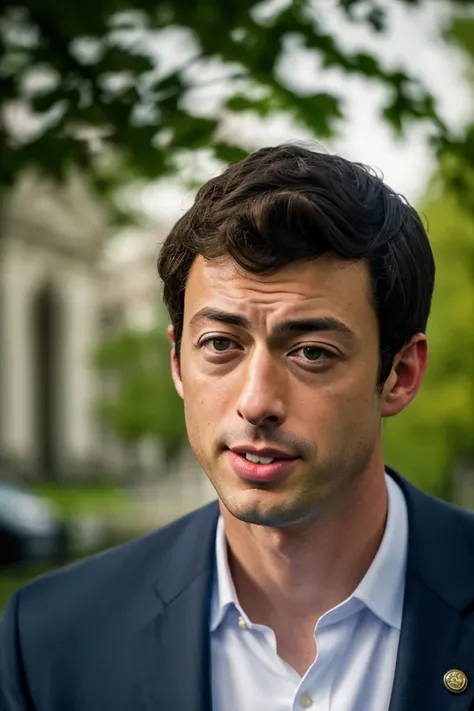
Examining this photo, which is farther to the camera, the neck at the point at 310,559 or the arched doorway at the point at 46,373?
the arched doorway at the point at 46,373

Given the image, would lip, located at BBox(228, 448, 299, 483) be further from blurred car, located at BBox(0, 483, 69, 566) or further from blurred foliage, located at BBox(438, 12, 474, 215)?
blurred car, located at BBox(0, 483, 69, 566)

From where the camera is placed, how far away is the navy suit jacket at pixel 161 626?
2936 mm

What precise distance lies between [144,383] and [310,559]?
36545 mm

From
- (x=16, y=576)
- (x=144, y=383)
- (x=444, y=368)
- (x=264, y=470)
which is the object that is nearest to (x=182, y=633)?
(x=264, y=470)

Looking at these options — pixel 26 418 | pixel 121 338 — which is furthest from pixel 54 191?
pixel 26 418

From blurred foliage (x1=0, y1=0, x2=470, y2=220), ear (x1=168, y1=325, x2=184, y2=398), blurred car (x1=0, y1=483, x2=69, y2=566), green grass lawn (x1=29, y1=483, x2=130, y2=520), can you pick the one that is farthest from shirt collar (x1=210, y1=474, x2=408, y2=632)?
green grass lawn (x1=29, y1=483, x2=130, y2=520)

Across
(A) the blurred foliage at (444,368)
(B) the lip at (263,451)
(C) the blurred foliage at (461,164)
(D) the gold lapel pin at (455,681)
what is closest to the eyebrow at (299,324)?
(B) the lip at (263,451)

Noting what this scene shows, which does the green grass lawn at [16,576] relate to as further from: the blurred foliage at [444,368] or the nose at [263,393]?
the nose at [263,393]

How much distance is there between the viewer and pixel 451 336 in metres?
22.1

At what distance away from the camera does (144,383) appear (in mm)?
39406

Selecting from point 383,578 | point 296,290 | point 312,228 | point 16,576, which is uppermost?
point 312,228

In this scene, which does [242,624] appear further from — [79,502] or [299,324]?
[79,502]

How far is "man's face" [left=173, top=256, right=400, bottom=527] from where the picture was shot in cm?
279

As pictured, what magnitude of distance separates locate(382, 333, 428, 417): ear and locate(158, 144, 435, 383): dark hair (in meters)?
0.04
